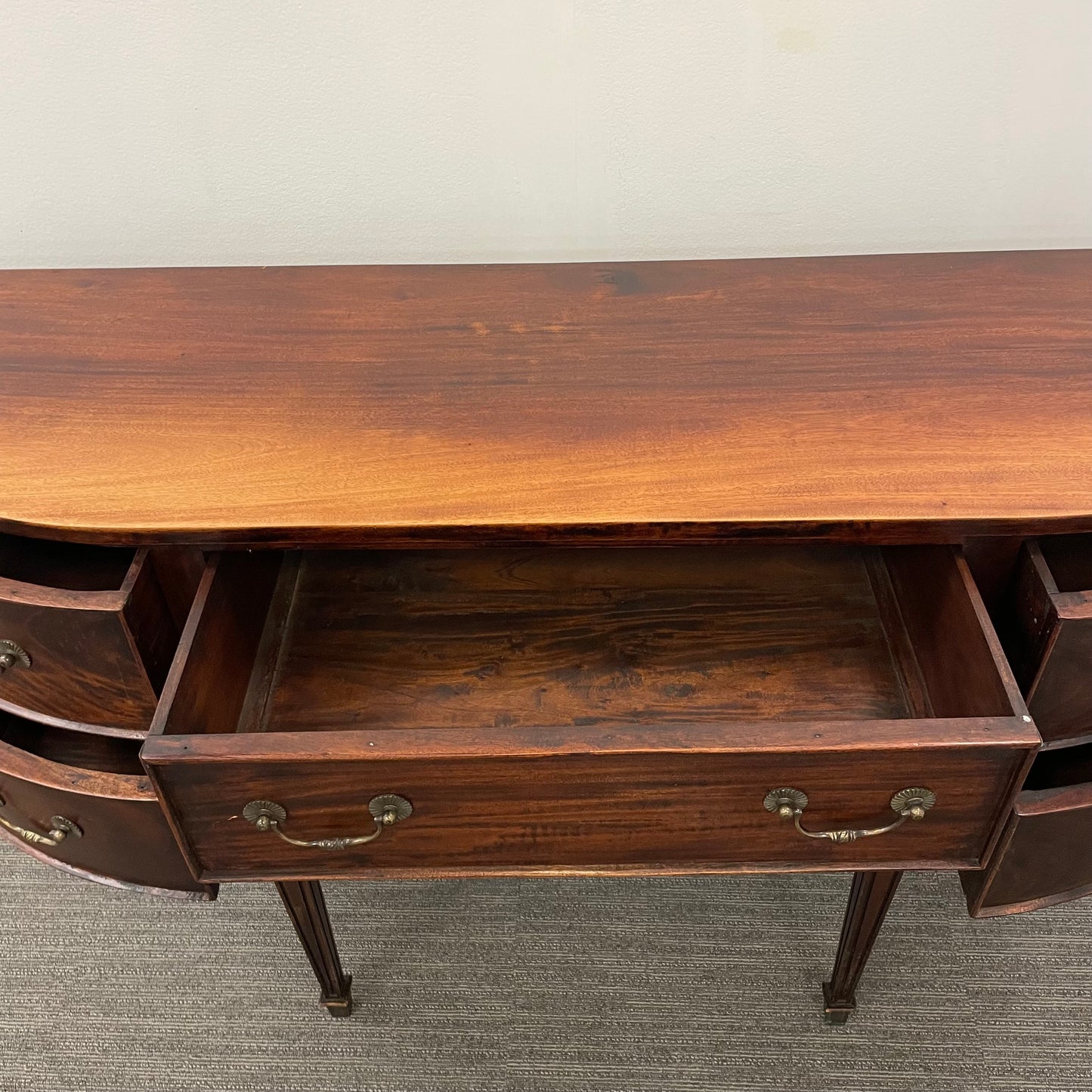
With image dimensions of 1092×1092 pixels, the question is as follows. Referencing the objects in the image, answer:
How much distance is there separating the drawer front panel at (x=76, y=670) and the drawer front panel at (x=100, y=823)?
45 mm

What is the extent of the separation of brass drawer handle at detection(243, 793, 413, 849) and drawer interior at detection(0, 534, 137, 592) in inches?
9.1

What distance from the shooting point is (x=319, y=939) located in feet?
3.08

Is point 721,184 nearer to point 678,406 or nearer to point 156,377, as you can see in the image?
point 678,406

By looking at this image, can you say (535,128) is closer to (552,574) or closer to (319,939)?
(552,574)

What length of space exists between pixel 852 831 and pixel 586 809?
184mm

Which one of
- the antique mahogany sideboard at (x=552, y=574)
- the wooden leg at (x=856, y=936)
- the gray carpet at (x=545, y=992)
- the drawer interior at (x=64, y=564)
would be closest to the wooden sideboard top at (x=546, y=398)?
the antique mahogany sideboard at (x=552, y=574)

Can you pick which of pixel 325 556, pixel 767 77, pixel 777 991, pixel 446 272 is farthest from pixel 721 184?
pixel 777 991

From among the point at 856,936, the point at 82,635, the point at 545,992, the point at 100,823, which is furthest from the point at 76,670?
the point at 856,936

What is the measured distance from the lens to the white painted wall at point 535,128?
2.90 feet

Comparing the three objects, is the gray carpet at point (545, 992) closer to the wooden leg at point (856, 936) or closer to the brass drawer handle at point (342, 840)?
the wooden leg at point (856, 936)

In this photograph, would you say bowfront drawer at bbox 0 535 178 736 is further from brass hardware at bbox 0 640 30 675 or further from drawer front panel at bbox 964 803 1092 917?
drawer front panel at bbox 964 803 1092 917

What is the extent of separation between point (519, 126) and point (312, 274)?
0.23 m

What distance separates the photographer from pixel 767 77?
2.98 ft

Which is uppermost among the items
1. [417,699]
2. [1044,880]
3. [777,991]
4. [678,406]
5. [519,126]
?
[519,126]
